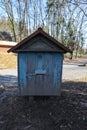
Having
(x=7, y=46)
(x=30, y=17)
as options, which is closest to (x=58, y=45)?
(x=7, y=46)

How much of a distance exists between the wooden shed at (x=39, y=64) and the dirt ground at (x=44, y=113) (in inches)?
11.2

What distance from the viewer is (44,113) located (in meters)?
4.78

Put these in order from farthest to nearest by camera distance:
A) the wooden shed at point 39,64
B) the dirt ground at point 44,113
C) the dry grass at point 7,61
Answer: the dry grass at point 7,61, the wooden shed at point 39,64, the dirt ground at point 44,113

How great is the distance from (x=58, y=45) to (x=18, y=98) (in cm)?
188

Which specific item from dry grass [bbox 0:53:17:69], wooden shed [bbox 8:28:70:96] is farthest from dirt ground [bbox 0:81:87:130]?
dry grass [bbox 0:53:17:69]

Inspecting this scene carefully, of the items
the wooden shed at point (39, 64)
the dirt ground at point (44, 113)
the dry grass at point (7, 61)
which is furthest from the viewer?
the dry grass at point (7, 61)

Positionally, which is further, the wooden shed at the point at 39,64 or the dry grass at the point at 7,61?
the dry grass at the point at 7,61

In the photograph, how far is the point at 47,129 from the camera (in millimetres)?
4191

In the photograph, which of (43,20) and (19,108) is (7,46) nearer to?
(43,20)

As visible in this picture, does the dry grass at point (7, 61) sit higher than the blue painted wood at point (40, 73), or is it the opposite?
the blue painted wood at point (40, 73)

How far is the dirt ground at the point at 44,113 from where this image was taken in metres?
4.34

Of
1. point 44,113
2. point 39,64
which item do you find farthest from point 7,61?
point 44,113

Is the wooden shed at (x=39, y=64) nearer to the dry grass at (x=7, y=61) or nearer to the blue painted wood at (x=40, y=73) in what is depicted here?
the blue painted wood at (x=40, y=73)

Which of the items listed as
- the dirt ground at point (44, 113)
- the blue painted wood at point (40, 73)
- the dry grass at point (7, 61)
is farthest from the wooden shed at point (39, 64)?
the dry grass at point (7, 61)
